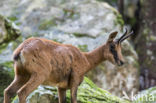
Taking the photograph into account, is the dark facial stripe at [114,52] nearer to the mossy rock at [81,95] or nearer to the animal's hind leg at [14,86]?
the mossy rock at [81,95]

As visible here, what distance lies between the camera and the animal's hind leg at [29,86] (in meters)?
4.93

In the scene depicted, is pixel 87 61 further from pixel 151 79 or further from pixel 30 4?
pixel 151 79

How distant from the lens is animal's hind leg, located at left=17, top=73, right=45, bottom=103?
493cm

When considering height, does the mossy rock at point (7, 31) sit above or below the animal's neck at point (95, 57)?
above

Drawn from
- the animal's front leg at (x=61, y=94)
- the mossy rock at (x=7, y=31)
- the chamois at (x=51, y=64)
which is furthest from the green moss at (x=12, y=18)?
the animal's front leg at (x=61, y=94)

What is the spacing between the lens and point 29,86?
500cm

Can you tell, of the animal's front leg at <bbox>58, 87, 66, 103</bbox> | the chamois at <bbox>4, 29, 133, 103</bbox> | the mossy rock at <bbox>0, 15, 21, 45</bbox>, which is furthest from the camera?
the mossy rock at <bbox>0, 15, 21, 45</bbox>

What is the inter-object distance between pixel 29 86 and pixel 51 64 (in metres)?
0.78

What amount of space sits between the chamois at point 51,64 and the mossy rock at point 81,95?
0.33 metres

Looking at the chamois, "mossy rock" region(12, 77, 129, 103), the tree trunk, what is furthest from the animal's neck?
the tree trunk

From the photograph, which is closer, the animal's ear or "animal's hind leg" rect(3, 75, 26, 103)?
"animal's hind leg" rect(3, 75, 26, 103)

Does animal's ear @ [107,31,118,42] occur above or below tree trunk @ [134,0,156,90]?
above

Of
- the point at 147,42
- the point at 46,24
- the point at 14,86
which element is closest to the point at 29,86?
the point at 14,86

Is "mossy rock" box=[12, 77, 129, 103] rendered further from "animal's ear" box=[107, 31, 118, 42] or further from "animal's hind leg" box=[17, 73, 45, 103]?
"animal's ear" box=[107, 31, 118, 42]
